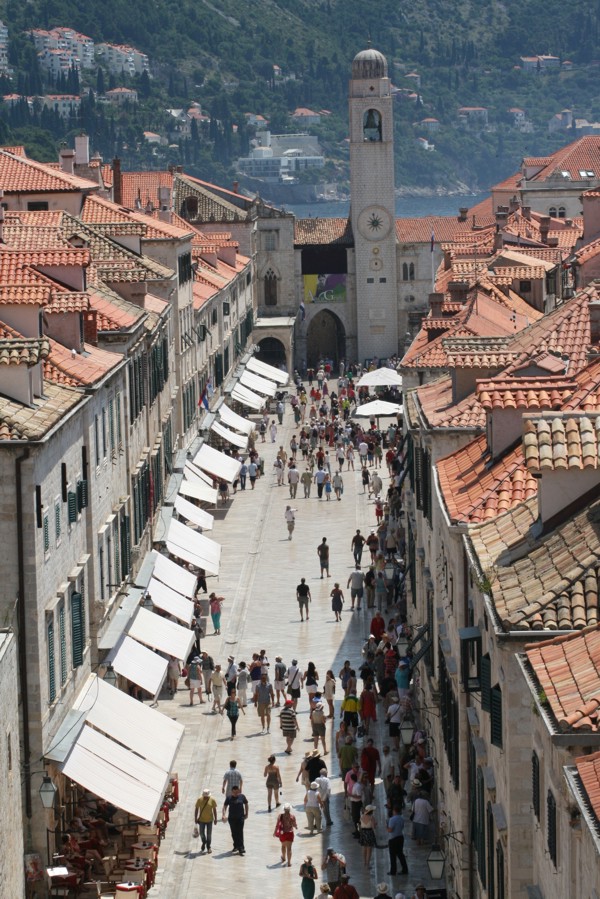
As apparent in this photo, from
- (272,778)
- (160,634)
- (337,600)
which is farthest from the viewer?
(337,600)

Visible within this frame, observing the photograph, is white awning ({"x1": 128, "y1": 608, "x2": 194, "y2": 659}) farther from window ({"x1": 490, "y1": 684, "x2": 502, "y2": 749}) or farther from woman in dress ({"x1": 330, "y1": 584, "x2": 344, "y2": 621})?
window ({"x1": 490, "y1": 684, "x2": 502, "y2": 749})

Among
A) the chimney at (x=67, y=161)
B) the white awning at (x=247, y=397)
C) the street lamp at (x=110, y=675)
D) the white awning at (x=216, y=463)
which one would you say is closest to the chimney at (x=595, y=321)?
the street lamp at (x=110, y=675)

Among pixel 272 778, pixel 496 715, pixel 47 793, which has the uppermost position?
pixel 496 715

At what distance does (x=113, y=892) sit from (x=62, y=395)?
7856 mm

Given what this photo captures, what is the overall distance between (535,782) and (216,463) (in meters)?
45.6

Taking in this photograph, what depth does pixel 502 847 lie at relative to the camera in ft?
69.9

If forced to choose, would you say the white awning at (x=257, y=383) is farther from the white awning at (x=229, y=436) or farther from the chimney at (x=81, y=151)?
the white awning at (x=229, y=436)

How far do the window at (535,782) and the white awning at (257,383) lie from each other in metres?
68.0

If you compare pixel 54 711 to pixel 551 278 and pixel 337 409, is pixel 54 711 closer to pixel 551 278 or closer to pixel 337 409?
pixel 551 278

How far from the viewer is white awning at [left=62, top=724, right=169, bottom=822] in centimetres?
2939

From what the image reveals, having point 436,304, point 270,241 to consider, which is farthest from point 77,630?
point 270,241

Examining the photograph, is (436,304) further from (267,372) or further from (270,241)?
(270,241)

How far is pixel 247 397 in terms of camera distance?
277 feet

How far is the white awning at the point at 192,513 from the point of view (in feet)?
174
